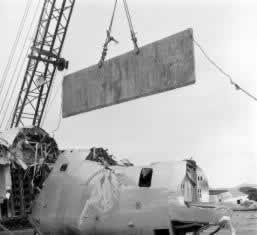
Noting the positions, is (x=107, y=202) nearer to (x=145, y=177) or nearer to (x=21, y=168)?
(x=145, y=177)

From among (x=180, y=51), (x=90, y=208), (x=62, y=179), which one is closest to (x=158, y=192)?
(x=90, y=208)

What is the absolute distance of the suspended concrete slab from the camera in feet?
47.6

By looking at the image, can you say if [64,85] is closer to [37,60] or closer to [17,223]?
[17,223]

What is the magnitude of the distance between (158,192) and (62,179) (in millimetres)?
3682

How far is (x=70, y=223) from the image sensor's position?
41.1 feet

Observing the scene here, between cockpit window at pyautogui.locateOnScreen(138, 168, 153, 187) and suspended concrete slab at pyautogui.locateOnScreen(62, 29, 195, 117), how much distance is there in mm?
3663

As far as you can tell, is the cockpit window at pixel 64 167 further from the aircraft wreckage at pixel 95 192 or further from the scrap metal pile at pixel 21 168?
the scrap metal pile at pixel 21 168

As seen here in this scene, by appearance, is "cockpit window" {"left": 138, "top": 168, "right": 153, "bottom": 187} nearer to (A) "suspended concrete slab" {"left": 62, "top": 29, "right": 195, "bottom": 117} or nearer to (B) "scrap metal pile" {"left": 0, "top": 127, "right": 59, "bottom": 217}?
(A) "suspended concrete slab" {"left": 62, "top": 29, "right": 195, "bottom": 117}

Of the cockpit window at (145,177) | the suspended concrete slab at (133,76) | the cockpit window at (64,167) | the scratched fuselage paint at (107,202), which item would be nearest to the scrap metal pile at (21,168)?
the scratched fuselage paint at (107,202)

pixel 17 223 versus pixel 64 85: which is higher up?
pixel 64 85

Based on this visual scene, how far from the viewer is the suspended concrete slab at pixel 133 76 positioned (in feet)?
47.6

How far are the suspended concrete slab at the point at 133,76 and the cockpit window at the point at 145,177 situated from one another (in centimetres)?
366

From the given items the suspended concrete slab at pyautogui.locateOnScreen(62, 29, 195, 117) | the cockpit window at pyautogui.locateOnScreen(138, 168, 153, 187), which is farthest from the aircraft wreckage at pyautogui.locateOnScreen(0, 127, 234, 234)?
the suspended concrete slab at pyautogui.locateOnScreen(62, 29, 195, 117)

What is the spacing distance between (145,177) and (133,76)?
5.63 meters
